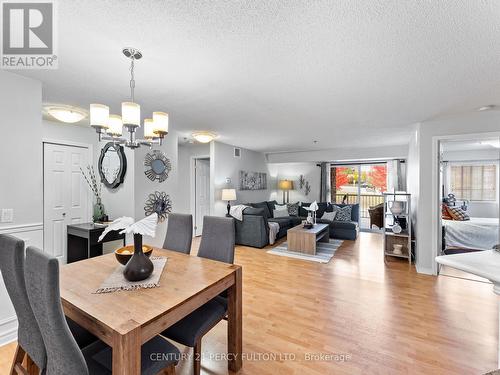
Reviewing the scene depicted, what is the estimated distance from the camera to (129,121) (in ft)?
5.50

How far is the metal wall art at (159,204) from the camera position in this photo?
383cm

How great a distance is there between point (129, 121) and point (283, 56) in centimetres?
124

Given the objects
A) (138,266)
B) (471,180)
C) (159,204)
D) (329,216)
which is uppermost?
(471,180)

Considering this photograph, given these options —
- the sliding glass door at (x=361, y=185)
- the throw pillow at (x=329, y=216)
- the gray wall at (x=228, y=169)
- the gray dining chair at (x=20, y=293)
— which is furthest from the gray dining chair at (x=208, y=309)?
the sliding glass door at (x=361, y=185)

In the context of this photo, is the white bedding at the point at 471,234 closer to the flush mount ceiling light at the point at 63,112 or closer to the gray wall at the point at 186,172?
the gray wall at the point at 186,172

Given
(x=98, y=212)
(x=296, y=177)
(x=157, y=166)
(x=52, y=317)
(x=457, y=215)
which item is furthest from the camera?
(x=296, y=177)

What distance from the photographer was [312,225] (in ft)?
16.1

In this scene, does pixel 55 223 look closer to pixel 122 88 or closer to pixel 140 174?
pixel 140 174

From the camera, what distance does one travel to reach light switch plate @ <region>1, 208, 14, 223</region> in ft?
6.53

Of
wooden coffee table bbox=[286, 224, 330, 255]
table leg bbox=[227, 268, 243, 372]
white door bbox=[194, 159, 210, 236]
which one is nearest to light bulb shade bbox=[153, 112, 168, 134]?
table leg bbox=[227, 268, 243, 372]

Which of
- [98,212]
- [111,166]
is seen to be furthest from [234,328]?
[111,166]

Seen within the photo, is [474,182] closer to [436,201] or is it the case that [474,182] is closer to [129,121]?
[436,201]

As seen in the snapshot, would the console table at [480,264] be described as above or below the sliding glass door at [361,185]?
below

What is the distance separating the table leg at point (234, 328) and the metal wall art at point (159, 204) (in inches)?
103
